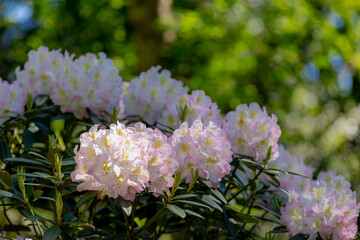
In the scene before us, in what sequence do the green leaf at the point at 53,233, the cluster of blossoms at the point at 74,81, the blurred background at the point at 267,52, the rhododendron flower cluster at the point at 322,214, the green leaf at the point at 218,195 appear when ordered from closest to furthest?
1. the green leaf at the point at 53,233
2. the green leaf at the point at 218,195
3. the rhododendron flower cluster at the point at 322,214
4. the cluster of blossoms at the point at 74,81
5. the blurred background at the point at 267,52

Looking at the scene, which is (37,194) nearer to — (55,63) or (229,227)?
(229,227)

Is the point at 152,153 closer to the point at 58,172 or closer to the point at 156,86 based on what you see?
the point at 58,172

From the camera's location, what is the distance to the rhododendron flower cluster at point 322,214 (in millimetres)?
1566

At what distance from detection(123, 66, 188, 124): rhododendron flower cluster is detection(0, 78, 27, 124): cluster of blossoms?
0.37 metres

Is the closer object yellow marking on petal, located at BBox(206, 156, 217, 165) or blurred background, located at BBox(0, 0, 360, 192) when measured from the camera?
yellow marking on petal, located at BBox(206, 156, 217, 165)

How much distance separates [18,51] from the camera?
24.1 feet

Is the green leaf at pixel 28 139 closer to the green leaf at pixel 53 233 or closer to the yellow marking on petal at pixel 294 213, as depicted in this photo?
the green leaf at pixel 53 233

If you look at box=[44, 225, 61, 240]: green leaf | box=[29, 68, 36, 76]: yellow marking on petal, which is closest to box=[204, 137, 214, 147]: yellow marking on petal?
box=[44, 225, 61, 240]: green leaf

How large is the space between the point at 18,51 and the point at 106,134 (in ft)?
21.4

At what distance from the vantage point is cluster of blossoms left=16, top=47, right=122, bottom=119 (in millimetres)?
1805

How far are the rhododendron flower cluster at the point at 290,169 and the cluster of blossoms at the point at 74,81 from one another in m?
0.63

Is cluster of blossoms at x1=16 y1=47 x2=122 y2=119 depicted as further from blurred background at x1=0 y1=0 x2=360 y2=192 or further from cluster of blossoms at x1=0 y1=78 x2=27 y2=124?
blurred background at x1=0 y1=0 x2=360 y2=192

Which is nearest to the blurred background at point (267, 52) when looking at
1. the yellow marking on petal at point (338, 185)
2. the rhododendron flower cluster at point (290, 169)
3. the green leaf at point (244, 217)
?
the rhododendron flower cluster at point (290, 169)

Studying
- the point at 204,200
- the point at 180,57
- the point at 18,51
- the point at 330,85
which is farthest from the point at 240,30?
the point at 204,200
